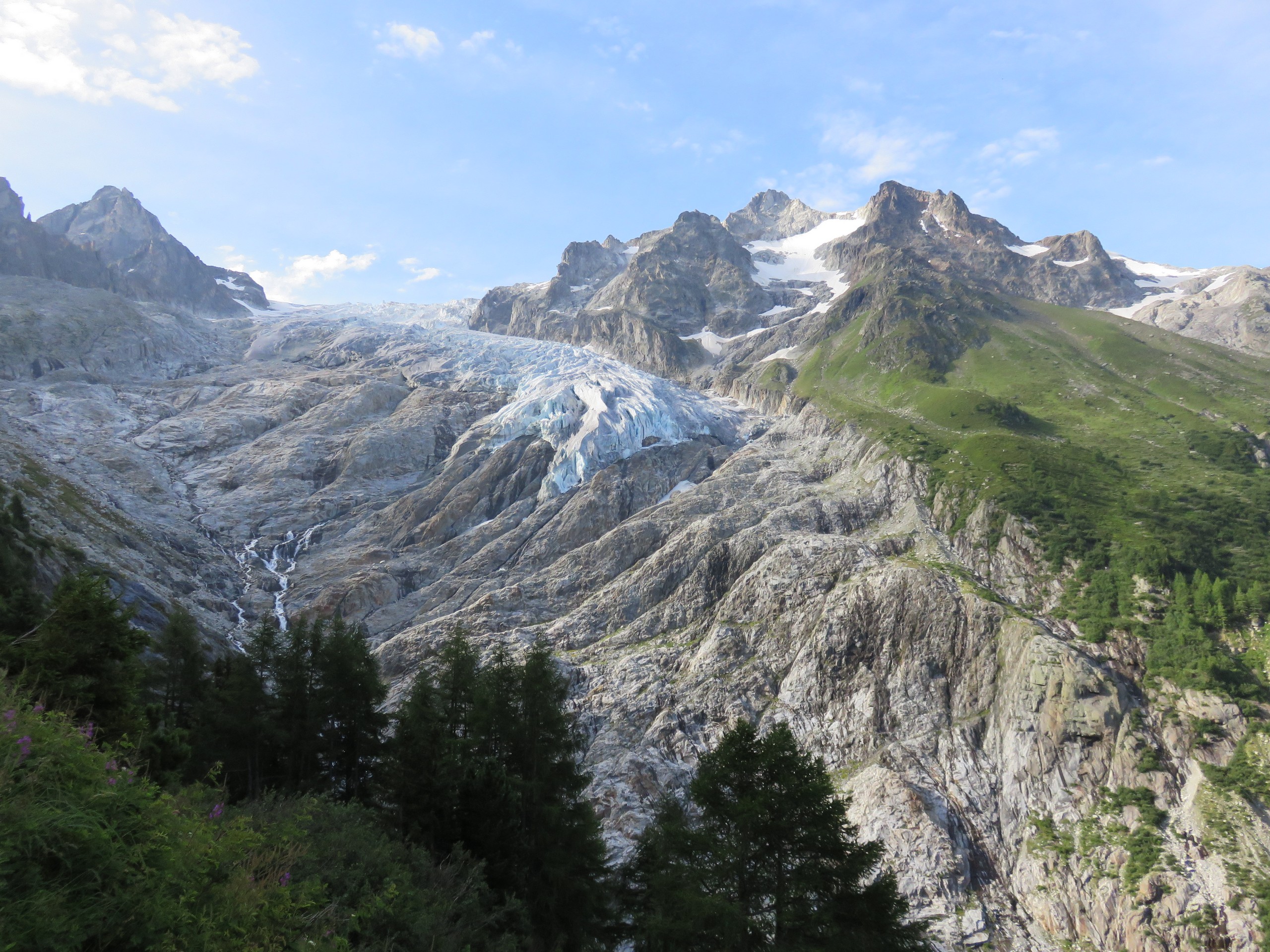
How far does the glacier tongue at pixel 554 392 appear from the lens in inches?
4892

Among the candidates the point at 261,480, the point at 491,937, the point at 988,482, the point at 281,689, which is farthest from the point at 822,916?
the point at 261,480

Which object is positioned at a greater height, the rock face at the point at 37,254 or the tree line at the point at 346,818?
the rock face at the point at 37,254

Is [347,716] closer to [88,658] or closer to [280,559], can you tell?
[88,658]

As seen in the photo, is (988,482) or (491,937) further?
(988,482)

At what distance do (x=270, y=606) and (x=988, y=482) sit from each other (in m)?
95.5

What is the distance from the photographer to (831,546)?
7781 cm

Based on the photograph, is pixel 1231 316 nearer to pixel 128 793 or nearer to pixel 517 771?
pixel 517 771

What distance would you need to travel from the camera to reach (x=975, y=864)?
49.3 meters

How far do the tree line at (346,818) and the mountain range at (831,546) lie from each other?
26.1 metres

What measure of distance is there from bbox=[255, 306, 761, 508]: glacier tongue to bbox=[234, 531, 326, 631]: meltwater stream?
3493 centimetres

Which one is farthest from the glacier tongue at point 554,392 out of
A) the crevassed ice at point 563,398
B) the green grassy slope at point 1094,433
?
the green grassy slope at point 1094,433

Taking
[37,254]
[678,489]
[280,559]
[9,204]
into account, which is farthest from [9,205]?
[678,489]

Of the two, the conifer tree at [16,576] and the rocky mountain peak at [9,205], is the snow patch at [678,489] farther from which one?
the rocky mountain peak at [9,205]

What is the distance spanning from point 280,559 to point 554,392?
61.9m
